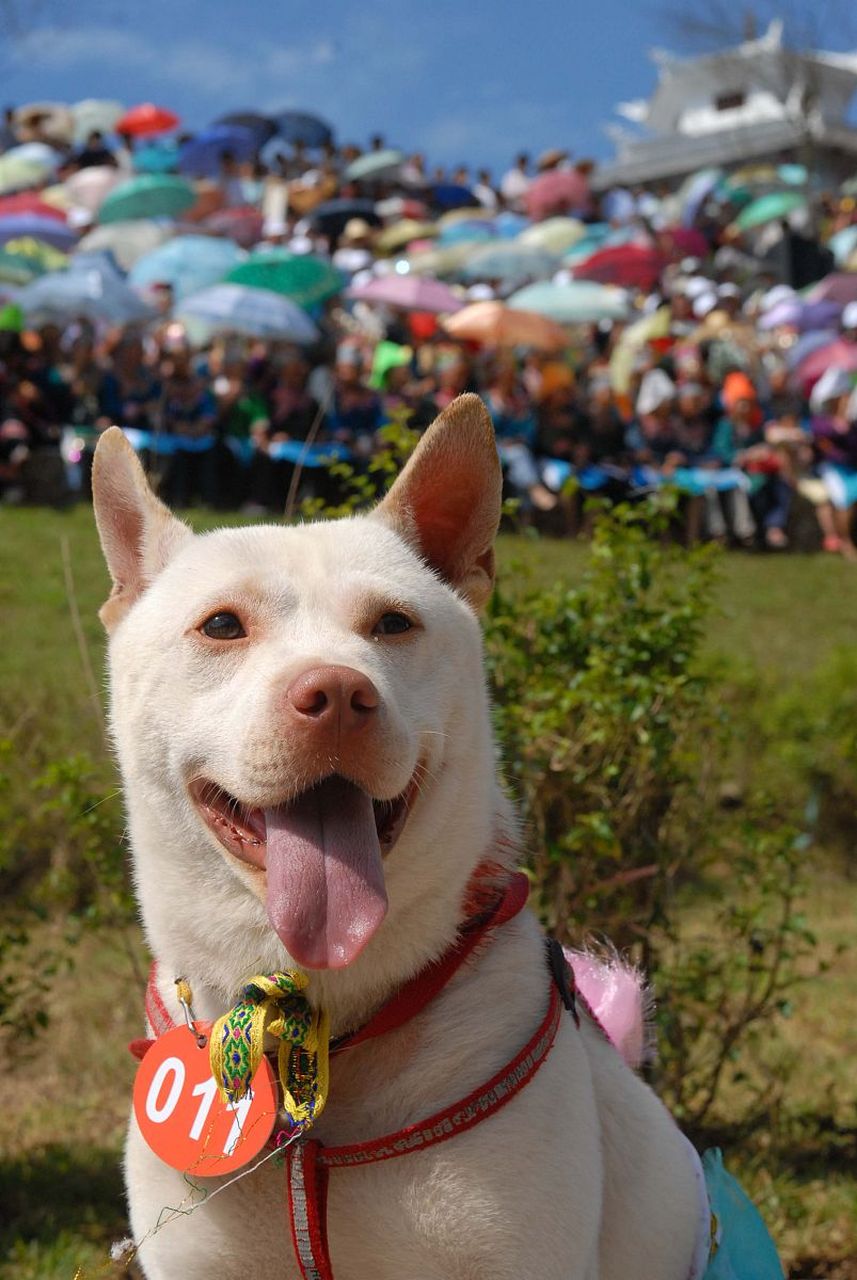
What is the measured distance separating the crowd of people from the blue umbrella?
0.23ft

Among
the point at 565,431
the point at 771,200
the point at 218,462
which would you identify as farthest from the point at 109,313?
the point at 771,200

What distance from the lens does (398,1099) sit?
87.8 inches

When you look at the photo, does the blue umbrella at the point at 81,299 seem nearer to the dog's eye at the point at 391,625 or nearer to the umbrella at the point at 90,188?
the umbrella at the point at 90,188

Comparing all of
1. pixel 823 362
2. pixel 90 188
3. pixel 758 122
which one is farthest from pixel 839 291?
pixel 758 122

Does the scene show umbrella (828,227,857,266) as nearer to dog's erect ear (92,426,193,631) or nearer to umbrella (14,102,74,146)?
umbrella (14,102,74,146)

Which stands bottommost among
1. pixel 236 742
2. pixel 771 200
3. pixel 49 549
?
pixel 771 200

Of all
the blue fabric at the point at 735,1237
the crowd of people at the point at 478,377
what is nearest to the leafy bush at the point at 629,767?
the blue fabric at the point at 735,1237

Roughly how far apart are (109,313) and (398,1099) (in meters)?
14.6

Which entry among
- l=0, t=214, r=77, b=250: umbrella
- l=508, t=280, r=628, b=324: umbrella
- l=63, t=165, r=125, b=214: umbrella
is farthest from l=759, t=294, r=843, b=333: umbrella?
l=63, t=165, r=125, b=214: umbrella

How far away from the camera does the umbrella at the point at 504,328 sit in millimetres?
16828

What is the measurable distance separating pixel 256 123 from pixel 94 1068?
2864cm

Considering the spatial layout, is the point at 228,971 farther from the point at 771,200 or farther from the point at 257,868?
the point at 771,200

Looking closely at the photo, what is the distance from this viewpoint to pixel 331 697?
2.08m

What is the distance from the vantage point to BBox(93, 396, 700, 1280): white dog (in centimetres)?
214
